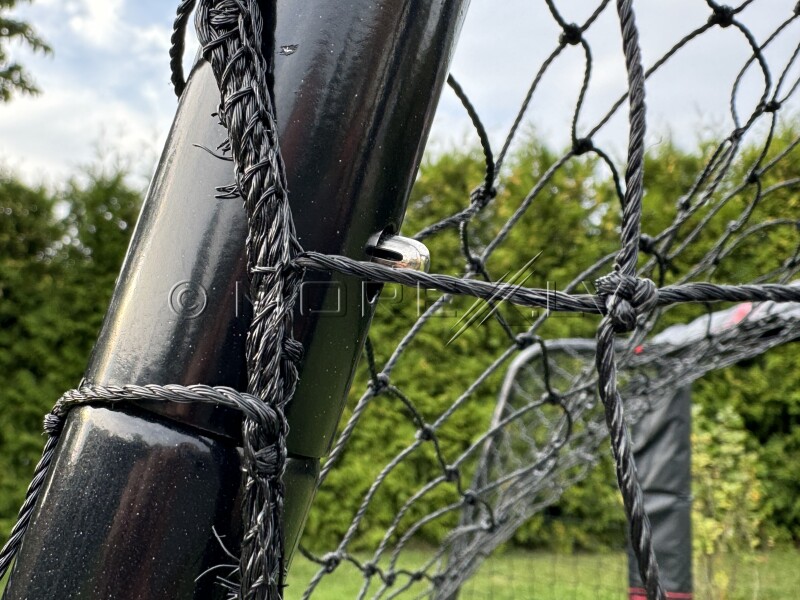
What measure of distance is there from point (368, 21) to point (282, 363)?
0.86ft

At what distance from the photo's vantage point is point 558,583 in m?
3.76

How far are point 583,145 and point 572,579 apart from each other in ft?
10.9

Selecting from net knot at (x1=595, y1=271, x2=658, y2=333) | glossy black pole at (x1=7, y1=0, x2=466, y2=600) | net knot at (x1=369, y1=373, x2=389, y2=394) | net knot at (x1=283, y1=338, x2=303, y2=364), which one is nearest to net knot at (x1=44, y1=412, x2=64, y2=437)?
glossy black pole at (x1=7, y1=0, x2=466, y2=600)

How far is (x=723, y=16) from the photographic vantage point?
3.04 ft

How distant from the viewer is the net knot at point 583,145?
1.06 meters

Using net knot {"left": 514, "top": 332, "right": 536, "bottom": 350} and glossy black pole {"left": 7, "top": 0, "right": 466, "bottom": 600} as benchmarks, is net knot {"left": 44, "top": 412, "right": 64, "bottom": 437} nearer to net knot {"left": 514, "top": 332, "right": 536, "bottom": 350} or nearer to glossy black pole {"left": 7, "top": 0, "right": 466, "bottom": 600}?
glossy black pole {"left": 7, "top": 0, "right": 466, "bottom": 600}

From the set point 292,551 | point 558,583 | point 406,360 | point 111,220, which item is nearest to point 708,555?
point 558,583

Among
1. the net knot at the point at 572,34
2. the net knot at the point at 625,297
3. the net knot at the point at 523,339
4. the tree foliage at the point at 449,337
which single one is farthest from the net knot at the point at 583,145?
the tree foliage at the point at 449,337

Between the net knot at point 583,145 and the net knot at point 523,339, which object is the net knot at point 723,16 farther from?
the net knot at point 523,339

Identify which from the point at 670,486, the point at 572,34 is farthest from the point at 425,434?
the point at 670,486

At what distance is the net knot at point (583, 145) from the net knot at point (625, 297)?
69 cm

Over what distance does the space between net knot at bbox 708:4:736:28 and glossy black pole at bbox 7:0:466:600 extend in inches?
23.1

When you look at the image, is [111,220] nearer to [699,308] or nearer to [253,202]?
[699,308]

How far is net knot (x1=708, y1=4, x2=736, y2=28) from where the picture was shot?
36.3 inches
